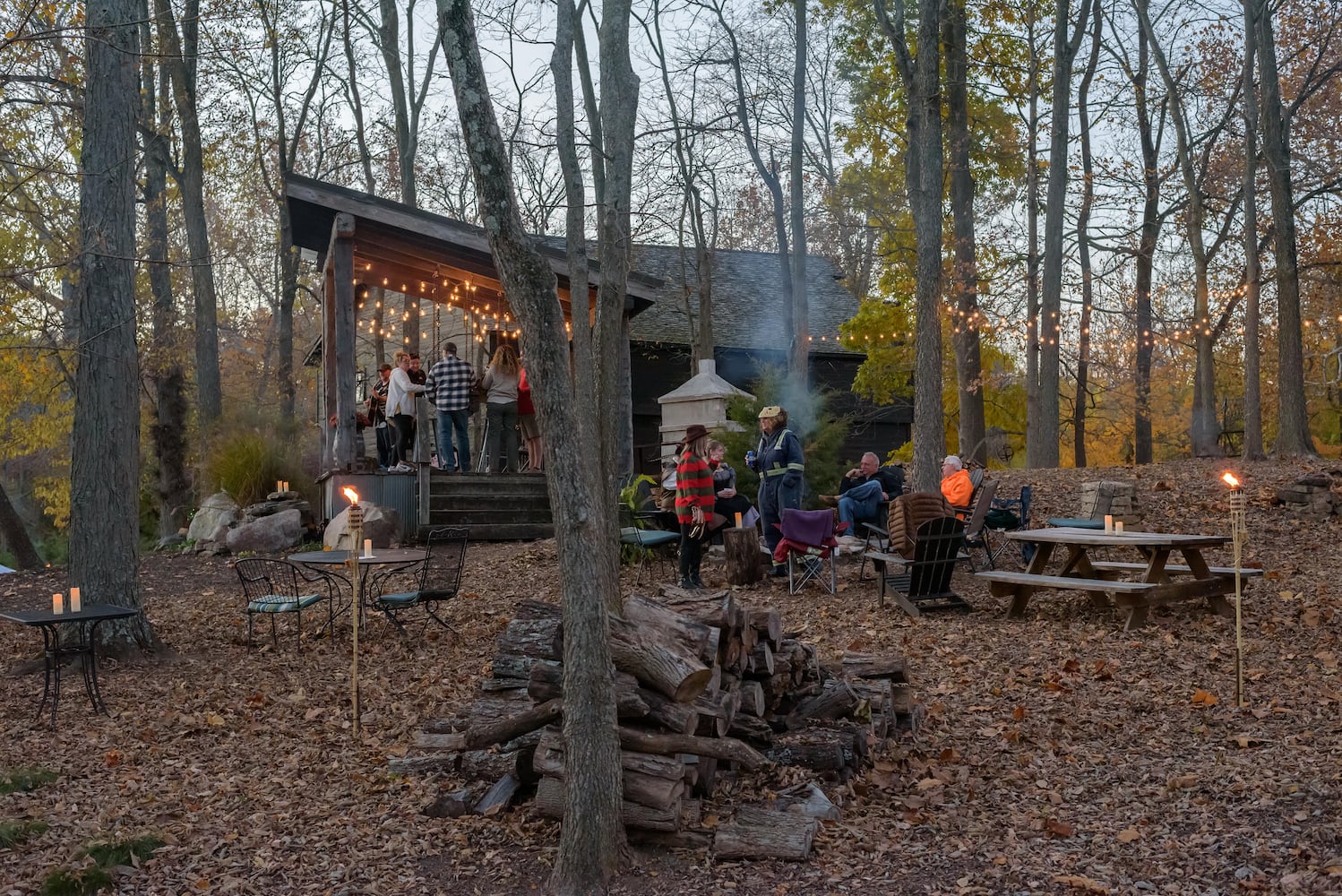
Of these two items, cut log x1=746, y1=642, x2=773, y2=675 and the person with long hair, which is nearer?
cut log x1=746, y1=642, x2=773, y2=675

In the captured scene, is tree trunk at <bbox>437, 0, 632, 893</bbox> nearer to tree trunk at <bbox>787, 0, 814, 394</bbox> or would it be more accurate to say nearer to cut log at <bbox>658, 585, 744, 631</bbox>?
cut log at <bbox>658, 585, 744, 631</bbox>

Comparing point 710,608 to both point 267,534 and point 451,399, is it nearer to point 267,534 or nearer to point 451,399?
point 451,399

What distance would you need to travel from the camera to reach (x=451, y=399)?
15078mm

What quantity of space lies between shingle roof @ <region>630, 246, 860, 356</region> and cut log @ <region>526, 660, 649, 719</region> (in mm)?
17341

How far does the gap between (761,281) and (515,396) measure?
1414cm

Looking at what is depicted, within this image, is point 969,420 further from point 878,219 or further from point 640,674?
point 640,674

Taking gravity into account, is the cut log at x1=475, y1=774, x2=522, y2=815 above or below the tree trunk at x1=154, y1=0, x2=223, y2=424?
below

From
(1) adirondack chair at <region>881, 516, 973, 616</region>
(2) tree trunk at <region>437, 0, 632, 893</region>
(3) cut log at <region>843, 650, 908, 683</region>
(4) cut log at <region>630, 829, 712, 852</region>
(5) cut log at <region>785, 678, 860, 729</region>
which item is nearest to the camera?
(2) tree trunk at <region>437, 0, 632, 893</region>

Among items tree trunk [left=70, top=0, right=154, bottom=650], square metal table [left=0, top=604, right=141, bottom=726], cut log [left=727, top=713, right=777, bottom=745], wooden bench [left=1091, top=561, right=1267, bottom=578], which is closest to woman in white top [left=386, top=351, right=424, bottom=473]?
tree trunk [left=70, top=0, right=154, bottom=650]

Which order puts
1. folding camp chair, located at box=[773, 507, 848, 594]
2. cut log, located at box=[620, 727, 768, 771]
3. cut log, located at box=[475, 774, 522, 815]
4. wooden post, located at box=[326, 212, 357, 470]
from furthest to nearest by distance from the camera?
wooden post, located at box=[326, 212, 357, 470]
folding camp chair, located at box=[773, 507, 848, 594]
cut log, located at box=[475, 774, 522, 815]
cut log, located at box=[620, 727, 768, 771]

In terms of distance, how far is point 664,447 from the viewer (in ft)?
64.6

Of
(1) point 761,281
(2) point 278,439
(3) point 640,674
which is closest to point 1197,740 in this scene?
(3) point 640,674

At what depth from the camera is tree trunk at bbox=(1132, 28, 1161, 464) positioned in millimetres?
20828

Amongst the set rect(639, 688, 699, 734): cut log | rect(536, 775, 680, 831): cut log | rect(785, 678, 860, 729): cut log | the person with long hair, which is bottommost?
rect(536, 775, 680, 831): cut log
